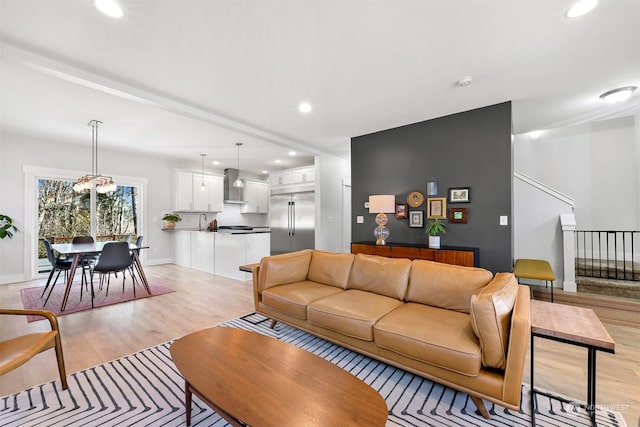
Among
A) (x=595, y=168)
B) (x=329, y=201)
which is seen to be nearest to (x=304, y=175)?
(x=329, y=201)

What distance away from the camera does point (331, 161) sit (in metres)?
6.14

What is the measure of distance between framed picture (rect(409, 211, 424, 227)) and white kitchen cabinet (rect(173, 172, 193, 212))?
18.2 feet

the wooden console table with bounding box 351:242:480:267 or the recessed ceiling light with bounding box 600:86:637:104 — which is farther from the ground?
the recessed ceiling light with bounding box 600:86:637:104

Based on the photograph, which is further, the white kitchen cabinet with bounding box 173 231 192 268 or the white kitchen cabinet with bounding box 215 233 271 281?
the white kitchen cabinet with bounding box 173 231 192 268

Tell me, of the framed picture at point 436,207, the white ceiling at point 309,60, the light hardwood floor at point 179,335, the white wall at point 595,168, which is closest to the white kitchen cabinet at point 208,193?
the white ceiling at point 309,60

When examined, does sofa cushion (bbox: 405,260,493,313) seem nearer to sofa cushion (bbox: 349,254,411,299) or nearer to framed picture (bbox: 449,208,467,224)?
sofa cushion (bbox: 349,254,411,299)

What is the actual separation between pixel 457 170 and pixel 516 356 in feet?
9.48

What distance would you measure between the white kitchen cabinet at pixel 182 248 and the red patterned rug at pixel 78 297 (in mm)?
1585

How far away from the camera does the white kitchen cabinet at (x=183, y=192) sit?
6.69m

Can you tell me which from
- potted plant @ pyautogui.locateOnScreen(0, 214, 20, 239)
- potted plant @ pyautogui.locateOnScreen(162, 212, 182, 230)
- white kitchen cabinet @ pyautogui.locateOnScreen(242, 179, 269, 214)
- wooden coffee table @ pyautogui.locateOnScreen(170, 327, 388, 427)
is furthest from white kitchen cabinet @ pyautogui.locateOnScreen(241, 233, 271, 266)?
potted plant @ pyautogui.locateOnScreen(0, 214, 20, 239)

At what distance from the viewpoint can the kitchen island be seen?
504 centimetres

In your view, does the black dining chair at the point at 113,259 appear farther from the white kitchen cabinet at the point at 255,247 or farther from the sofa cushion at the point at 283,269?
the sofa cushion at the point at 283,269

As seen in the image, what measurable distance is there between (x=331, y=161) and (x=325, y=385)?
17.2ft

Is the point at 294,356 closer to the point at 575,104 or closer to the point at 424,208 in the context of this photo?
the point at 424,208
